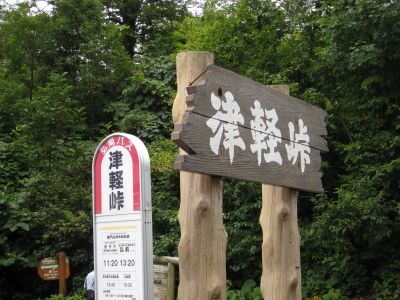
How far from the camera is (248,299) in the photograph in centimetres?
801

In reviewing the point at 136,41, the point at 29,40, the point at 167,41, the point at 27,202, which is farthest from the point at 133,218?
the point at 136,41

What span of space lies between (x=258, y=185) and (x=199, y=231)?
5733 mm

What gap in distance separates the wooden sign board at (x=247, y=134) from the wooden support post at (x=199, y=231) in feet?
0.61

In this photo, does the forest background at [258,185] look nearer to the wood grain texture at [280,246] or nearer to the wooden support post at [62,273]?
the wooden support post at [62,273]

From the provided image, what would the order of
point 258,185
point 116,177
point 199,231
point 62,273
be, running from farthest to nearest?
point 258,185
point 62,273
point 199,231
point 116,177

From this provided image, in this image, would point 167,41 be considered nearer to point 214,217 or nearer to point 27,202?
point 27,202

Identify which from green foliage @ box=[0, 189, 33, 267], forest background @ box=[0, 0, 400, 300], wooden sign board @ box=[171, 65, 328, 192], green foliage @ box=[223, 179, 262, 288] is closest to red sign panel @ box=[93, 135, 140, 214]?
wooden sign board @ box=[171, 65, 328, 192]

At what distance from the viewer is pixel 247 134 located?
3332 millimetres

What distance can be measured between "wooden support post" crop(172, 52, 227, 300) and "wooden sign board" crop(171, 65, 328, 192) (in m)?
0.19

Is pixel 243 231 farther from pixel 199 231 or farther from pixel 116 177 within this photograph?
pixel 116 177

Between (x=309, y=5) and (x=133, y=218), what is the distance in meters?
9.95

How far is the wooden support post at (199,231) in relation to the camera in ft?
9.97

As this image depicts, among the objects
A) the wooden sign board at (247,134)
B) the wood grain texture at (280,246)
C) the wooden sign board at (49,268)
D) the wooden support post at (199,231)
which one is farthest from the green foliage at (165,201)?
the wooden support post at (199,231)

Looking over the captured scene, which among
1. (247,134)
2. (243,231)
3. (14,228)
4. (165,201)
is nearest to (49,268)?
(14,228)
